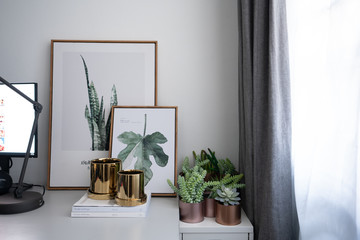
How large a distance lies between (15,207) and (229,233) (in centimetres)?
85

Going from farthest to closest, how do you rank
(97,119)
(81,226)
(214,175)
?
1. (97,119)
2. (214,175)
3. (81,226)

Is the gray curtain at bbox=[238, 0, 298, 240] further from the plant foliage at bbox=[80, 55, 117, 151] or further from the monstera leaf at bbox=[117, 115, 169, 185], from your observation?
the plant foliage at bbox=[80, 55, 117, 151]

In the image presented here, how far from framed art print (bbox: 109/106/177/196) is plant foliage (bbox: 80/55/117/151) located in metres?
0.06

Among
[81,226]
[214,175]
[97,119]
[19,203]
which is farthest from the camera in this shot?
[97,119]

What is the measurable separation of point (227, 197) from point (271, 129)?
34cm

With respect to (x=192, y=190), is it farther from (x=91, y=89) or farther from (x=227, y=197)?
(x=91, y=89)

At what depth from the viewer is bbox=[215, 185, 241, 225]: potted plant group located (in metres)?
1.07

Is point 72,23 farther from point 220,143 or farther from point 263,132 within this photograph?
point 263,132

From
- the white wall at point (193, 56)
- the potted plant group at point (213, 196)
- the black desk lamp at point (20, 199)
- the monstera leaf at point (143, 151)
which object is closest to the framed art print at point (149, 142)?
the monstera leaf at point (143, 151)

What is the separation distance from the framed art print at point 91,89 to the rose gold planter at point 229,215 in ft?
2.16

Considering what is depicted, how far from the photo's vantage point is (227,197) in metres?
1.09

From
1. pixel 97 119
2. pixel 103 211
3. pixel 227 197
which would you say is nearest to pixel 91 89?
pixel 97 119

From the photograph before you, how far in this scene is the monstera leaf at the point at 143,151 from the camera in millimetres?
1325

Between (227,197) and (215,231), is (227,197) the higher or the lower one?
the higher one
